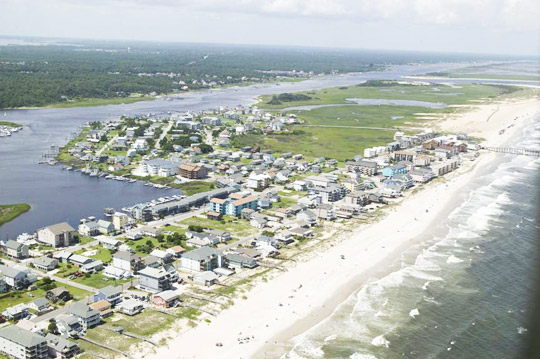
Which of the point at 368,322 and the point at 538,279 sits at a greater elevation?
the point at 538,279

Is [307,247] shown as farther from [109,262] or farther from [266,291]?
[109,262]

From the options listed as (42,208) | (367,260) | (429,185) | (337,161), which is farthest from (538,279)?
(337,161)

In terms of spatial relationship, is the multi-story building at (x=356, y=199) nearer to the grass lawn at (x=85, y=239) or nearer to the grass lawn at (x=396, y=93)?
the grass lawn at (x=85, y=239)

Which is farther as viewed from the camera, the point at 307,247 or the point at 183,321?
the point at 307,247

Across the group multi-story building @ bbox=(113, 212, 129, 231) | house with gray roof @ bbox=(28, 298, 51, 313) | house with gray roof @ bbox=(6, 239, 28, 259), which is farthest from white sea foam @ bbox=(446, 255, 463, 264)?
house with gray roof @ bbox=(6, 239, 28, 259)

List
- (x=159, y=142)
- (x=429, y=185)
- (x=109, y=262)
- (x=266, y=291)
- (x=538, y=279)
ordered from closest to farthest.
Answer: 1. (x=538, y=279)
2. (x=266, y=291)
3. (x=109, y=262)
4. (x=429, y=185)
5. (x=159, y=142)

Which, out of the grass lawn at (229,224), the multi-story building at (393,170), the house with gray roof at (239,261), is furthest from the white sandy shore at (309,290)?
the grass lawn at (229,224)

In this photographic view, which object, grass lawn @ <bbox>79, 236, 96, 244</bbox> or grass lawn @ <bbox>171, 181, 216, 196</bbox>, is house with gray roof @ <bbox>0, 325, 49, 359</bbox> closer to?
grass lawn @ <bbox>79, 236, 96, 244</bbox>

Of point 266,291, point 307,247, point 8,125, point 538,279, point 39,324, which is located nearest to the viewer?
point 538,279
